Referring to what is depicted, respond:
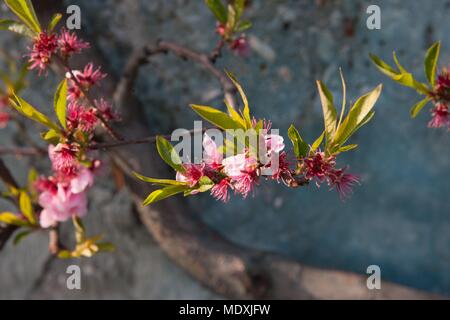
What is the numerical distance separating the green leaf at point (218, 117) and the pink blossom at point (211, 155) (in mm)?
57

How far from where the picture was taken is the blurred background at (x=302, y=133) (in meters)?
1.62

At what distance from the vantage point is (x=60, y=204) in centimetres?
108

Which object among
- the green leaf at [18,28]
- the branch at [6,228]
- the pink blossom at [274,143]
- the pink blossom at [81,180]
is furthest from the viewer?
the branch at [6,228]

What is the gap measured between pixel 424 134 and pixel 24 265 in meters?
1.24

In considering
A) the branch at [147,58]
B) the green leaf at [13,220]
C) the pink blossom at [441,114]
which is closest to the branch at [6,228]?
the green leaf at [13,220]

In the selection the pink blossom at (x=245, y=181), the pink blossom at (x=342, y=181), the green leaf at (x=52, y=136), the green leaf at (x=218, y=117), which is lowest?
the pink blossom at (x=245, y=181)

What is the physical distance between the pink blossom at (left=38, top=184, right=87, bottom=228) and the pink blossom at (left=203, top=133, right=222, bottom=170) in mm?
417

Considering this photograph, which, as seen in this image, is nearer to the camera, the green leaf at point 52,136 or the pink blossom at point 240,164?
the pink blossom at point 240,164

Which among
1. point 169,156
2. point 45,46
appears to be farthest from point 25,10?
point 169,156

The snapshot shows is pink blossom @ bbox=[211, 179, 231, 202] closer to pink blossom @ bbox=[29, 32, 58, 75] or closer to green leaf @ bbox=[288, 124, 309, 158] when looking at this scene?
green leaf @ bbox=[288, 124, 309, 158]

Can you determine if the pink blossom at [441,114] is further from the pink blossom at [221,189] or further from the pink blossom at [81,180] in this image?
the pink blossom at [81,180]

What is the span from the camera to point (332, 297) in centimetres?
130

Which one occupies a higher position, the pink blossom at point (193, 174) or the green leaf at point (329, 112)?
the green leaf at point (329, 112)
